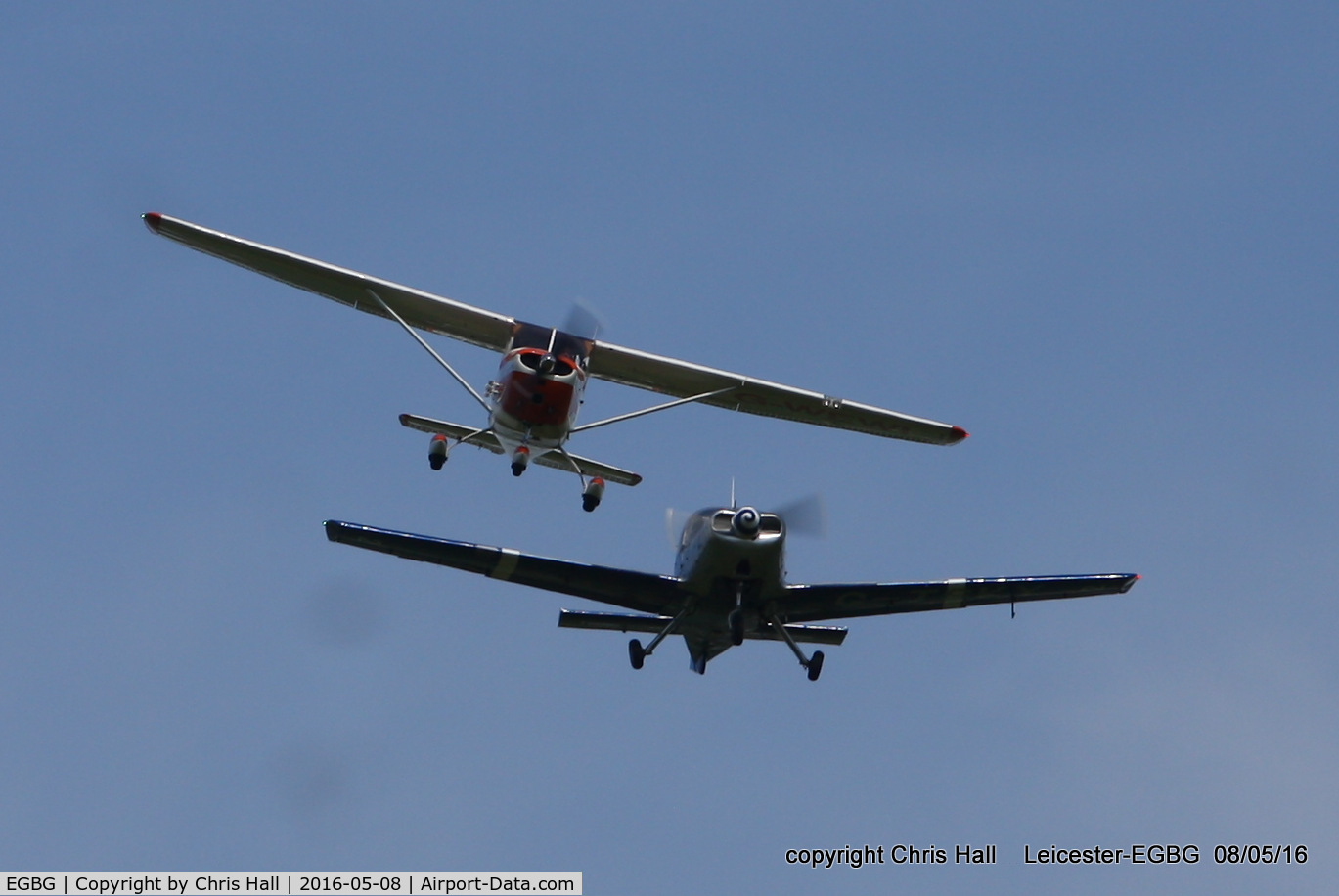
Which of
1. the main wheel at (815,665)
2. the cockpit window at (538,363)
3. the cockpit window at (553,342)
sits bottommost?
the main wheel at (815,665)

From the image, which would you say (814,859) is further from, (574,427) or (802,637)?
(574,427)

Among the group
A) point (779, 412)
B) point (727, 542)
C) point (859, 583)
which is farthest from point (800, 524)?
point (779, 412)

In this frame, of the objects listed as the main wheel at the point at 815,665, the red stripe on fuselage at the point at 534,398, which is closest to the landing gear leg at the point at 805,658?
the main wheel at the point at 815,665

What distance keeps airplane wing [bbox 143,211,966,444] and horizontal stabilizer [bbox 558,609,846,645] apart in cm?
668

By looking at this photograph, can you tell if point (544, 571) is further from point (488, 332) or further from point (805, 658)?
point (488, 332)

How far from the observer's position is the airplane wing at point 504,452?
2614cm

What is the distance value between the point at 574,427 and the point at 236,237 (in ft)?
21.1

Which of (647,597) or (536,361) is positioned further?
(536,361)

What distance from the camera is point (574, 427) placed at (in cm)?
2533

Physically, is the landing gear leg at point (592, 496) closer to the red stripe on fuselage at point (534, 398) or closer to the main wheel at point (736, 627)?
the red stripe on fuselage at point (534, 398)

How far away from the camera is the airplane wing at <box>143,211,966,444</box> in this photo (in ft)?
88.0

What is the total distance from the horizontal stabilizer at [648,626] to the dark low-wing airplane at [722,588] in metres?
0.01

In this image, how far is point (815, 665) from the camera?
21.1 meters

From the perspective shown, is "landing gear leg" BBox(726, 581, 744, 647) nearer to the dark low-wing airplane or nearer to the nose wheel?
the dark low-wing airplane
